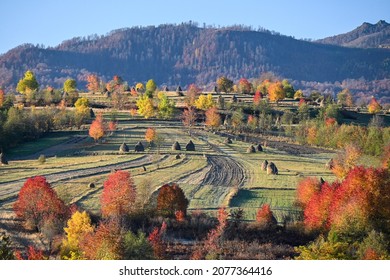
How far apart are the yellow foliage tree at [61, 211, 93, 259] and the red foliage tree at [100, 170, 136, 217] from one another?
2.87 meters

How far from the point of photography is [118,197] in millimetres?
29312

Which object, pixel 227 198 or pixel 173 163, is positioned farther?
pixel 173 163

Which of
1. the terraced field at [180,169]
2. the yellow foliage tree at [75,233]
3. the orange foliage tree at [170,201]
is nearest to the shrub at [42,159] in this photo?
the terraced field at [180,169]

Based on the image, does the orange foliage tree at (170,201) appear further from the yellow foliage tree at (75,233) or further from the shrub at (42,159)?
the shrub at (42,159)

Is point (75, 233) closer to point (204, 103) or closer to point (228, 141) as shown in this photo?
point (228, 141)

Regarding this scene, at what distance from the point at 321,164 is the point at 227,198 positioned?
54.0 ft

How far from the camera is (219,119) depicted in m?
66.4

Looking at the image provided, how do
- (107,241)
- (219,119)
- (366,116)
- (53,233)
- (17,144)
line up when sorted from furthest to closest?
(366,116), (219,119), (17,144), (53,233), (107,241)

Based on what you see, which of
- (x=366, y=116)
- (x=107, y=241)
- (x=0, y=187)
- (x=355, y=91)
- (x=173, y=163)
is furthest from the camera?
(x=355, y=91)

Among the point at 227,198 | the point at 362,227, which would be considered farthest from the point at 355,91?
the point at 362,227

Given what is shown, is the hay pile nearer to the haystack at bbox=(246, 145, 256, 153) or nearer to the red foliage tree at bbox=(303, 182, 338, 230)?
the haystack at bbox=(246, 145, 256, 153)

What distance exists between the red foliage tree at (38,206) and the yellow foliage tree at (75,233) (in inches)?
98.8

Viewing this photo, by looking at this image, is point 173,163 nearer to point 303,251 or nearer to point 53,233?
point 53,233

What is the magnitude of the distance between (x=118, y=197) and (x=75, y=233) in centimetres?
673
